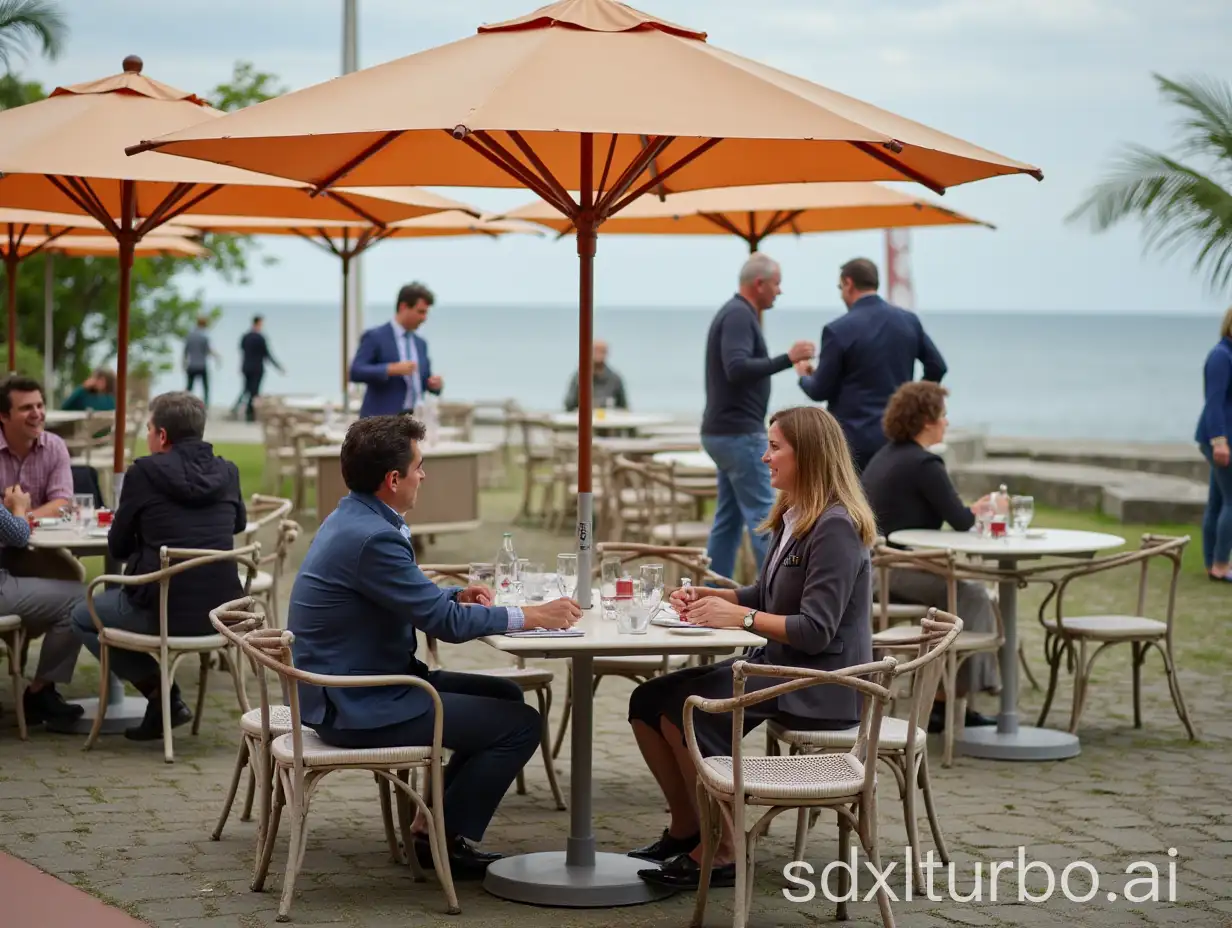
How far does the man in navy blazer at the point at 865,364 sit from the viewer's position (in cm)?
902

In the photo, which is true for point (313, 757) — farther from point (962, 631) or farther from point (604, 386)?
point (604, 386)

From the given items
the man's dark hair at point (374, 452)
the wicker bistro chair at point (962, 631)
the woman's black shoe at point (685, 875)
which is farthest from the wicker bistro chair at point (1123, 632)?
the man's dark hair at point (374, 452)

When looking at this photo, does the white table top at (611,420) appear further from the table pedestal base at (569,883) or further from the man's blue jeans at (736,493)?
the table pedestal base at (569,883)

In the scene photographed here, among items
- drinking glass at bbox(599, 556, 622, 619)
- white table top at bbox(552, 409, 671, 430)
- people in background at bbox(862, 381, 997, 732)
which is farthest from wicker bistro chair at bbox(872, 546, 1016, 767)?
white table top at bbox(552, 409, 671, 430)

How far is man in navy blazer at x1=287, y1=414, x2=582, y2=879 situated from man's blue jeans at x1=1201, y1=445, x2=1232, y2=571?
7372mm

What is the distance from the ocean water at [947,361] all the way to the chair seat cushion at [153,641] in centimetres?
2212

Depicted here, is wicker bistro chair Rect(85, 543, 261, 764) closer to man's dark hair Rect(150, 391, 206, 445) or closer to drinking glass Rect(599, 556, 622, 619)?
man's dark hair Rect(150, 391, 206, 445)

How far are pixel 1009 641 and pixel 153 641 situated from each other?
351 centimetres

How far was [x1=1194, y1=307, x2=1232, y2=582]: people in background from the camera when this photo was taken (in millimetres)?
11008

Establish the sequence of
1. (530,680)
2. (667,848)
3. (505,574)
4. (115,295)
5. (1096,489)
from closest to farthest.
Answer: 1. (667,848)
2. (505,574)
3. (530,680)
4. (1096,489)
5. (115,295)

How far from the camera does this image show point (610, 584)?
5.39 metres

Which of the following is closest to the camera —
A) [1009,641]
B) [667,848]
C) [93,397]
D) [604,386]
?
[667,848]

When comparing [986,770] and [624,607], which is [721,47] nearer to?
[624,607]


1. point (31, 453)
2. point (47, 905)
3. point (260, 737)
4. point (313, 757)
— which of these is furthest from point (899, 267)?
point (47, 905)
